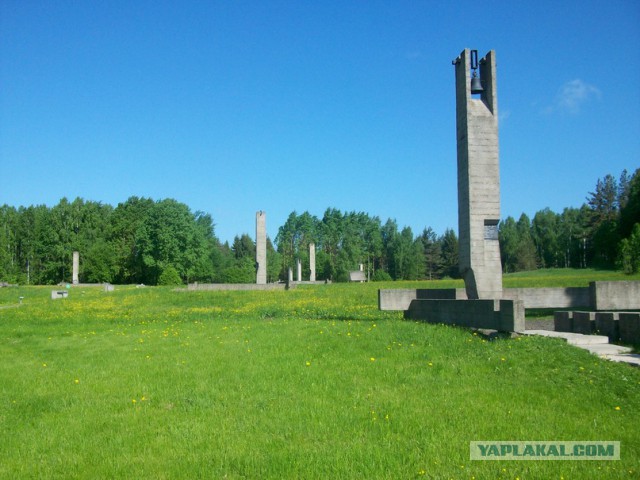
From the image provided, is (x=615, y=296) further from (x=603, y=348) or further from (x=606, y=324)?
(x=603, y=348)

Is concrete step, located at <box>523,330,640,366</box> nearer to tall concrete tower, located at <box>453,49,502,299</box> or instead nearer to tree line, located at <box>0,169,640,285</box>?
tall concrete tower, located at <box>453,49,502,299</box>

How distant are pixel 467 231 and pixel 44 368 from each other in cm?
1114

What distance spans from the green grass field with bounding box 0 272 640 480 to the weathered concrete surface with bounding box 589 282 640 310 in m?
6.54

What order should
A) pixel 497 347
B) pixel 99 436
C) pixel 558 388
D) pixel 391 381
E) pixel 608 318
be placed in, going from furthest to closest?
pixel 608 318
pixel 497 347
pixel 391 381
pixel 558 388
pixel 99 436

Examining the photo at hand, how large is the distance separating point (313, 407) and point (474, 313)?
6951mm

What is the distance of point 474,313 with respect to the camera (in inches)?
513

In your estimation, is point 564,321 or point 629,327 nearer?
point 629,327

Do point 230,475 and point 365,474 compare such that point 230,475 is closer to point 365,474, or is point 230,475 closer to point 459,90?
point 365,474

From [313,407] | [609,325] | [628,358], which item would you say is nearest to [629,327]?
[609,325]

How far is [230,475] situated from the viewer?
16.9 ft

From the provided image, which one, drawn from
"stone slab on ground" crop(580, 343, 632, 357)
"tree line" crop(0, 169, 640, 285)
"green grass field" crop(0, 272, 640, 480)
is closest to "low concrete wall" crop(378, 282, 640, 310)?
"stone slab on ground" crop(580, 343, 632, 357)

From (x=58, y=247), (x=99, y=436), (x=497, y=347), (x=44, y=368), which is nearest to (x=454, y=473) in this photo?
(x=99, y=436)

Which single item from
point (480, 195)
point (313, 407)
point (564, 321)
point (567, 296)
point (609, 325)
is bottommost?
point (313, 407)

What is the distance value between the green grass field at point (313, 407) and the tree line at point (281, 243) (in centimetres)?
4490
